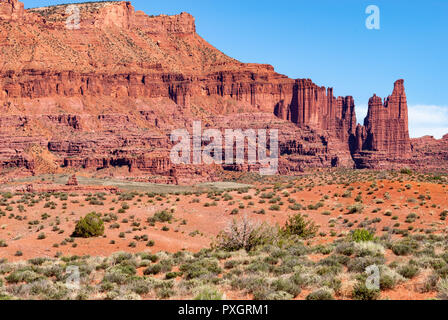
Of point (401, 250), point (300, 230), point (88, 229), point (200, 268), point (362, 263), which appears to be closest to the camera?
point (362, 263)

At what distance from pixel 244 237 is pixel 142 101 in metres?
131

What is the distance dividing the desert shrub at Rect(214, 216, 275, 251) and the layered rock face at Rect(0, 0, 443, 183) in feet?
250

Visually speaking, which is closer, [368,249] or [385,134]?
[368,249]

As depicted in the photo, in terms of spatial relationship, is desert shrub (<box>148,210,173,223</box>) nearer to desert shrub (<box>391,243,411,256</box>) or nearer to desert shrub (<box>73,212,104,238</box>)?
desert shrub (<box>73,212,104,238</box>)

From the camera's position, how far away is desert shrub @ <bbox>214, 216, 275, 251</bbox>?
20516 mm

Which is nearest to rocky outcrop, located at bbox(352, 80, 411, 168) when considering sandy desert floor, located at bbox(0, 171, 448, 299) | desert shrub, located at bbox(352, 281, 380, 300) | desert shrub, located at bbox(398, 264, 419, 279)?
sandy desert floor, located at bbox(0, 171, 448, 299)

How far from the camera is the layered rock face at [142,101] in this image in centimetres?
11312

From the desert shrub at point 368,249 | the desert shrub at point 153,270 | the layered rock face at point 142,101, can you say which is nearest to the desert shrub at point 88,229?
the desert shrub at point 153,270

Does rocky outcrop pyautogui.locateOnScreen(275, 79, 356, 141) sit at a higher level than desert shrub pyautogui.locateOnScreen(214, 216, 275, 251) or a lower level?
higher

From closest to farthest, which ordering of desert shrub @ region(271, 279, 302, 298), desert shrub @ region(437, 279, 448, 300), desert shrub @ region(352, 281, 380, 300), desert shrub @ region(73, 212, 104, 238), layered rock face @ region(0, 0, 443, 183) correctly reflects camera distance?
desert shrub @ region(437, 279, 448, 300) < desert shrub @ region(352, 281, 380, 300) < desert shrub @ region(271, 279, 302, 298) < desert shrub @ region(73, 212, 104, 238) < layered rock face @ region(0, 0, 443, 183)

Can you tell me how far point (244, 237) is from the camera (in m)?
20.6

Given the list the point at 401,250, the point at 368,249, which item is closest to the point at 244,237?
the point at 368,249

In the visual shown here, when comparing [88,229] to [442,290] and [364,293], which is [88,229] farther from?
[442,290]

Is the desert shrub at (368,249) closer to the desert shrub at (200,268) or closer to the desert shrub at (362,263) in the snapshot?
the desert shrub at (362,263)
